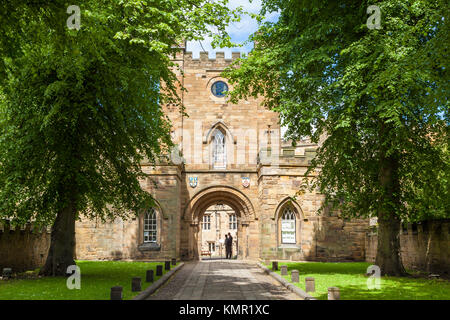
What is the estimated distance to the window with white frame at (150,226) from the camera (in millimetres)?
24891

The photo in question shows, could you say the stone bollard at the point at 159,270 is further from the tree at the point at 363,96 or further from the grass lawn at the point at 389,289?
the tree at the point at 363,96

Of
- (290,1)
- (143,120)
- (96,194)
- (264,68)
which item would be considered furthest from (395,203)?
(96,194)

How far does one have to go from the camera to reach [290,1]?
14.6 metres

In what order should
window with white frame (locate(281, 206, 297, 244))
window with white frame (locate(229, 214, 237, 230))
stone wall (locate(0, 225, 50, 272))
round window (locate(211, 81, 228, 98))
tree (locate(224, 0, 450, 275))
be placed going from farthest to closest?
window with white frame (locate(229, 214, 237, 230)) → round window (locate(211, 81, 228, 98)) → window with white frame (locate(281, 206, 297, 244)) → stone wall (locate(0, 225, 50, 272)) → tree (locate(224, 0, 450, 275))

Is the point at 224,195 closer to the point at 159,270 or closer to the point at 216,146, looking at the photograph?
the point at 216,146

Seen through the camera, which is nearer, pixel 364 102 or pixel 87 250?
pixel 364 102

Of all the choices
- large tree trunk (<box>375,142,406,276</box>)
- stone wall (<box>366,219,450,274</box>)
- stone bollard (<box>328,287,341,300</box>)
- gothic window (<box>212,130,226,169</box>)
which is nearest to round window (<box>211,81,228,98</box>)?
gothic window (<box>212,130,226,169</box>)

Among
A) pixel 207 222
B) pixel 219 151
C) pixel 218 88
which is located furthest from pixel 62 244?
pixel 207 222

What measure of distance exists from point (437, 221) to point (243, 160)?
548 inches

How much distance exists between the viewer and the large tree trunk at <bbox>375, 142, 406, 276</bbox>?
49.1 ft

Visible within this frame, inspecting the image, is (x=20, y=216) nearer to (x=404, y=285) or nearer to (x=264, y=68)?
(x=264, y=68)

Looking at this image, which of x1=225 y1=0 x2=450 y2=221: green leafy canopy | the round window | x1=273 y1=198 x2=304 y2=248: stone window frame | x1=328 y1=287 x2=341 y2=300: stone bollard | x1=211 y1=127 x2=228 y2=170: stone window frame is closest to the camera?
x1=328 y1=287 x2=341 y2=300: stone bollard

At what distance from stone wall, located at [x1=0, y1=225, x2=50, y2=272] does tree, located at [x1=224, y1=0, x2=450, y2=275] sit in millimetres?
10280

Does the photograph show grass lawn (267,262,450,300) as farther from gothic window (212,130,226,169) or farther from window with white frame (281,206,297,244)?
gothic window (212,130,226,169)
